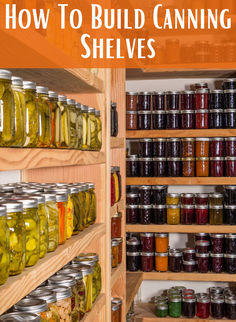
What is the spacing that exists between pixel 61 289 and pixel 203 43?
250 cm

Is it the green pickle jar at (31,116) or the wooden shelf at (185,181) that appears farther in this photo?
the wooden shelf at (185,181)

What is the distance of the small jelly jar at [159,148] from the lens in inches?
136

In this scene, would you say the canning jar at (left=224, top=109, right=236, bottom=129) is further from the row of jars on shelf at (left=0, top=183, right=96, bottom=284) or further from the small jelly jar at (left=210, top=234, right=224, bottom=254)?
the row of jars on shelf at (left=0, top=183, right=96, bottom=284)

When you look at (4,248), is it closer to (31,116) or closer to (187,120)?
(31,116)

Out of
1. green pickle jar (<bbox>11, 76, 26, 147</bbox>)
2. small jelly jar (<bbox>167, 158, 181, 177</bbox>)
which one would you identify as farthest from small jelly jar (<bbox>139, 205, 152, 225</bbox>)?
green pickle jar (<bbox>11, 76, 26, 147</bbox>)

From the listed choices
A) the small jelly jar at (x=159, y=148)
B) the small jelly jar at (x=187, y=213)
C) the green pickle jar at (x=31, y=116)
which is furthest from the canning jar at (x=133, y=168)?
the green pickle jar at (x=31, y=116)

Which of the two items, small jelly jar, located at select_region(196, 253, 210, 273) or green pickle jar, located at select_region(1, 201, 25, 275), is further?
small jelly jar, located at select_region(196, 253, 210, 273)

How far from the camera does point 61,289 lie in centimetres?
128

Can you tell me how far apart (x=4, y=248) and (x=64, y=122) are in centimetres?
52

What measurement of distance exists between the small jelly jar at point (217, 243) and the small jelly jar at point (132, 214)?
509 millimetres

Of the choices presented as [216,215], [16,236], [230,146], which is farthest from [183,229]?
[16,236]

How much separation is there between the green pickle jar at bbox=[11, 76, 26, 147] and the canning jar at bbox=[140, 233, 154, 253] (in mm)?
2457

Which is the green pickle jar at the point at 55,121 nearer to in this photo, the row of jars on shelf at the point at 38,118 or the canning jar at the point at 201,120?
the row of jars on shelf at the point at 38,118

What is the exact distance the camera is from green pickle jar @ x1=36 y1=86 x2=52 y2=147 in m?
1.16
